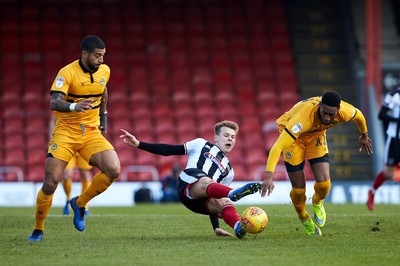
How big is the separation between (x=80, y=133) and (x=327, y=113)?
9.80 feet

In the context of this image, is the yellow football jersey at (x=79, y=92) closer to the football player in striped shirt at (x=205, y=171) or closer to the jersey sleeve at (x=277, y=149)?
the football player in striped shirt at (x=205, y=171)

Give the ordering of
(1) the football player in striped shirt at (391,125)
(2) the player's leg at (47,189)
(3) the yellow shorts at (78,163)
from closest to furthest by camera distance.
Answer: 1. (2) the player's leg at (47,189)
2. (1) the football player in striped shirt at (391,125)
3. (3) the yellow shorts at (78,163)

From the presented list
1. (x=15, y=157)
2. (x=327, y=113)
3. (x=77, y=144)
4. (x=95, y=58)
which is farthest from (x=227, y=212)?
(x=15, y=157)

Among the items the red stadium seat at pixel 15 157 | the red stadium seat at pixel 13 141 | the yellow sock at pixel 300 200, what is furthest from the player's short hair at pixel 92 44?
the red stadium seat at pixel 13 141

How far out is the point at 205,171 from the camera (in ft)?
36.1

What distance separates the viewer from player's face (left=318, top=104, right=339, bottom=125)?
10.4m

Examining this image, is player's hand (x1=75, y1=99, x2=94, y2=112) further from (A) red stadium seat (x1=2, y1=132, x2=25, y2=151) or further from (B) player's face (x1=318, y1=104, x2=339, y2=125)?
(A) red stadium seat (x1=2, y1=132, x2=25, y2=151)

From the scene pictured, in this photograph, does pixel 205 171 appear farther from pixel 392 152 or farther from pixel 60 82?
pixel 392 152

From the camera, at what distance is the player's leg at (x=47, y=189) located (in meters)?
10.6

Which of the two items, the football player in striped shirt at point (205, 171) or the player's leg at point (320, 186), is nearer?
the football player in striped shirt at point (205, 171)

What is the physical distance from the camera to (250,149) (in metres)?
25.1

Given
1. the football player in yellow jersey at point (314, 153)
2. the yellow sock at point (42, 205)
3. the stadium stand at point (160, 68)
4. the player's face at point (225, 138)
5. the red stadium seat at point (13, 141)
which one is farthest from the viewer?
the stadium stand at point (160, 68)

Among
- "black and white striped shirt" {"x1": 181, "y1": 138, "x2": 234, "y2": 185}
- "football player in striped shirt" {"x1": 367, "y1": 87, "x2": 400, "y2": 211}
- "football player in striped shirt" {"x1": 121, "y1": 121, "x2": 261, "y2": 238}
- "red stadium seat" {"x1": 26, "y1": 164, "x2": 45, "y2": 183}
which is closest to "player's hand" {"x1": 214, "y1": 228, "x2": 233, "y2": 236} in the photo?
"football player in striped shirt" {"x1": 121, "y1": 121, "x2": 261, "y2": 238}

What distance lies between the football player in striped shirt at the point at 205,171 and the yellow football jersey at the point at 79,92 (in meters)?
0.59
